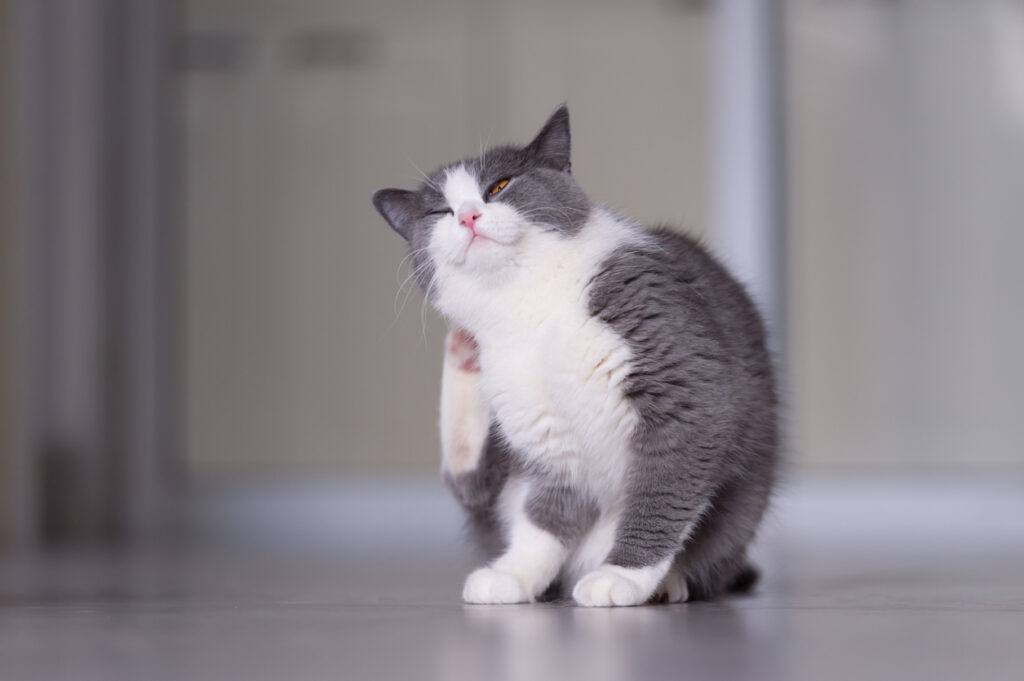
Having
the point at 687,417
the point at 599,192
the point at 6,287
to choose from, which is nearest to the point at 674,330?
the point at 687,417

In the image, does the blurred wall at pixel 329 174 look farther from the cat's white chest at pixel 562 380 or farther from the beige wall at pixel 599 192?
the cat's white chest at pixel 562 380

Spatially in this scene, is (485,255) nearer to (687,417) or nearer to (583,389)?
(583,389)

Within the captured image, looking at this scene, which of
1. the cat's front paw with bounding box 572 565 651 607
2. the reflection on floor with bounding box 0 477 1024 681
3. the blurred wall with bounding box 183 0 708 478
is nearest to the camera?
the reflection on floor with bounding box 0 477 1024 681

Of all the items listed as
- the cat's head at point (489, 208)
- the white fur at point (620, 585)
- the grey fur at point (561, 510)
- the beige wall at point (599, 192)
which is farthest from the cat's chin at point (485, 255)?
the beige wall at point (599, 192)

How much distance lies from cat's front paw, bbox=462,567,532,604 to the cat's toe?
16 centimetres

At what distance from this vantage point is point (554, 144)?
4.73 feet

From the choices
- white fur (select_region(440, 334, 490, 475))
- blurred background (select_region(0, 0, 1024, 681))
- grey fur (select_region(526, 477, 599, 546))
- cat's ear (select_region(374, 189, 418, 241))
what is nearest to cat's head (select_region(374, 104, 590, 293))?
cat's ear (select_region(374, 189, 418, 241))

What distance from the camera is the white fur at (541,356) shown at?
4.29 ft

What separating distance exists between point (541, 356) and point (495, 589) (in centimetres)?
27

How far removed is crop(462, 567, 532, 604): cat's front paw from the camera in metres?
1.33

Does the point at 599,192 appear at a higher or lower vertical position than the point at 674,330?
higher

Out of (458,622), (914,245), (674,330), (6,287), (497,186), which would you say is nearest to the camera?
(458,622)

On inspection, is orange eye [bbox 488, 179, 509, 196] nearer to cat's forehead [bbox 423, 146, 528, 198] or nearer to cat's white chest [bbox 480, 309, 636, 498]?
cat's forehead [bbox 423, 146, 528, 198]

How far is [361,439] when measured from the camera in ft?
11.2
